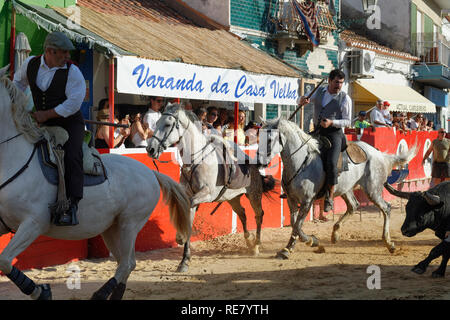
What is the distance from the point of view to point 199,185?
8.83 metres

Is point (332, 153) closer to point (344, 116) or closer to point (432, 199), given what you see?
point (344, 116)

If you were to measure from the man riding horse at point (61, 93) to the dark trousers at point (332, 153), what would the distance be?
4.81 metres

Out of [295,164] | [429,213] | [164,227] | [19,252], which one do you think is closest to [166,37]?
[164,227]

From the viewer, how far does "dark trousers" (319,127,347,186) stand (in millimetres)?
9422

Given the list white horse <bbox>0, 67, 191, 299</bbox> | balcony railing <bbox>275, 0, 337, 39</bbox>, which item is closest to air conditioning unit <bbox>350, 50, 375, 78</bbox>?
balcony railing <bbox>275, 0, 337, 39</bbox>

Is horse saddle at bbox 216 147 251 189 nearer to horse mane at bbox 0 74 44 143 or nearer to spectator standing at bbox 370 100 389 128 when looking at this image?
horse mane at bbox 0 74 44 143

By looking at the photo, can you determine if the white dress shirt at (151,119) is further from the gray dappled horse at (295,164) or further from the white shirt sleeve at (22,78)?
the white shirt sleeve at (22,78)

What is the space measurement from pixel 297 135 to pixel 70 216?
4.72 meters

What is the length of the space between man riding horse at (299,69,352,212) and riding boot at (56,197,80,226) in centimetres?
475

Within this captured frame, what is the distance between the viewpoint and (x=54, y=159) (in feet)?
18.1

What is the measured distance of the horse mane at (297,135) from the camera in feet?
30.5

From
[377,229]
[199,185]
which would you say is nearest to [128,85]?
[199,185]

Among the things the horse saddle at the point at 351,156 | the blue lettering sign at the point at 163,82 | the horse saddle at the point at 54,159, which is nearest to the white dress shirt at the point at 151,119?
the blue lettering sign at the point at 163,82
